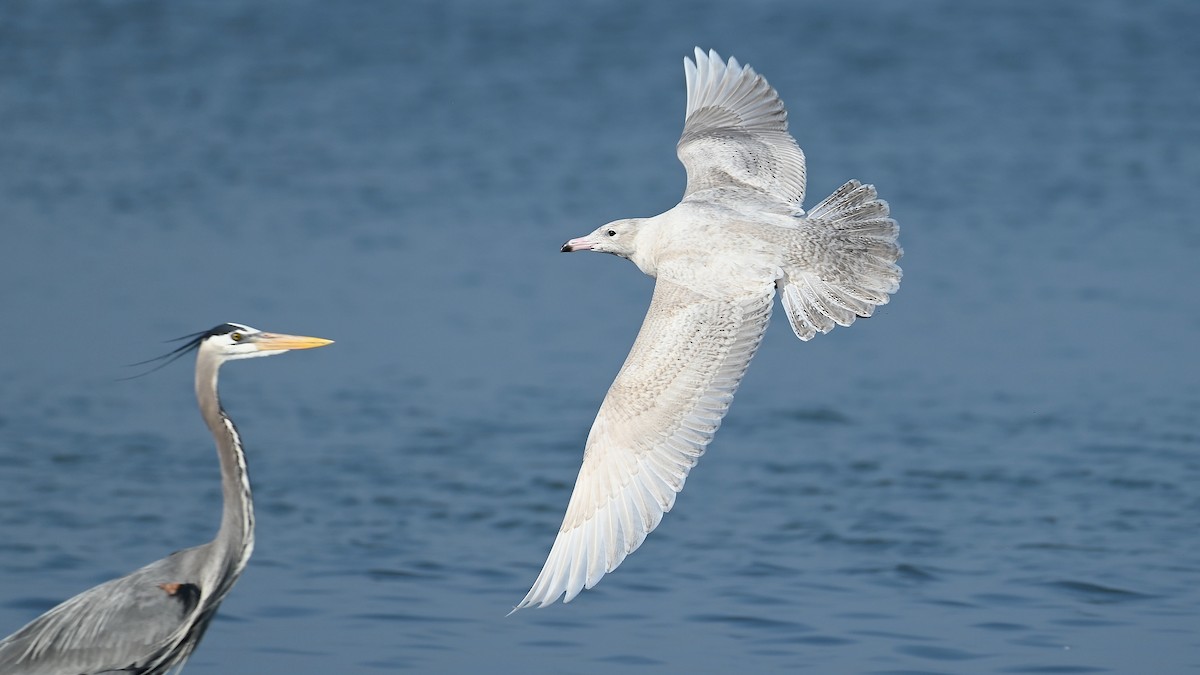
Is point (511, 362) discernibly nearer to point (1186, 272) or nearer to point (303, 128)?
point (1186, 272)

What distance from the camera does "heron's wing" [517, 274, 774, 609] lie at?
20.9 ft

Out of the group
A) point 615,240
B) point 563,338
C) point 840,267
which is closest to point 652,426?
point 840,267

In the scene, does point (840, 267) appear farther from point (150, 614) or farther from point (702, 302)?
point (150, 614)

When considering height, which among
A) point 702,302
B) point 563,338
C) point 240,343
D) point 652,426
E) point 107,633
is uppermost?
point 563,338

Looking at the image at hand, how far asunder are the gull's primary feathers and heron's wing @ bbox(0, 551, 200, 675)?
1191 millimetres

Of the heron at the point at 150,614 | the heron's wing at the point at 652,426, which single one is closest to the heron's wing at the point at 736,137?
the heron's wing at the point at 652,426

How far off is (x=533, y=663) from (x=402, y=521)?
6.01ft

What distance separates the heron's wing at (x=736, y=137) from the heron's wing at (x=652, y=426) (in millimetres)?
1190

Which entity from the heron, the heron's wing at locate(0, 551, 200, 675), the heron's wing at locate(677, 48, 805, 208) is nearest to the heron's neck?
the heron

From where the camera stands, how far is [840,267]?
717 cm

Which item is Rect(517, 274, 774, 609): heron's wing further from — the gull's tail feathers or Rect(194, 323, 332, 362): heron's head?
Rect(194, 323, 332, 362): heron's head

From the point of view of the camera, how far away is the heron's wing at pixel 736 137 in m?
8.02

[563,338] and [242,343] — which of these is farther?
[563,338]

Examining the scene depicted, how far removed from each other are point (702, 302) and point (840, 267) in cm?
65
